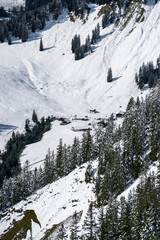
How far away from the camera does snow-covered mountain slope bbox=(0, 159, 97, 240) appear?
44875mm

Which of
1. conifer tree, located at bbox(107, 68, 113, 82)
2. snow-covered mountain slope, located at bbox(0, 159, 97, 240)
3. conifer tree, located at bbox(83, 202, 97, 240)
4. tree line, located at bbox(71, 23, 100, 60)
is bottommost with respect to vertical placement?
snow-covered mountain slope, located at bbox(0, 159, 97, 240)

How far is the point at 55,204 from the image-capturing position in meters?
51.9

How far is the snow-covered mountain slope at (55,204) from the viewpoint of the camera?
44875 millimetres

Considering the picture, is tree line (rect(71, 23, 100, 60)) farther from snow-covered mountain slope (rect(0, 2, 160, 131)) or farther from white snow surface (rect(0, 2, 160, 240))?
snow-covered mountain slope (rect(0, 2, 160, 131))

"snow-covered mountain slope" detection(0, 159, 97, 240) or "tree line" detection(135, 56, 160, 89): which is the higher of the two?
"tree line" detection(135, 56, 160, 89)

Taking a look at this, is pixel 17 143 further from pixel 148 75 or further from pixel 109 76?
pixel 148 75

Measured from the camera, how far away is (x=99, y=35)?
175m

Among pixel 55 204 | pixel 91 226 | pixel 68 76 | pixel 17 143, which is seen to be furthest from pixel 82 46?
pixel 91 226

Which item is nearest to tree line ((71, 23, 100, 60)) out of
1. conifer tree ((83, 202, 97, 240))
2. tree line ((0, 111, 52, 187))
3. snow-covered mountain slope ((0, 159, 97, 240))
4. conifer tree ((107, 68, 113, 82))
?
conifer tree ((107, 68, 113, 82))

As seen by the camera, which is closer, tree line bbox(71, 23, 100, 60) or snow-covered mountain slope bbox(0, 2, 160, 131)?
snow-covered mountain slope bbox(0, 2, 160, 131)

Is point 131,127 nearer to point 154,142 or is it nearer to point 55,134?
point 154,142

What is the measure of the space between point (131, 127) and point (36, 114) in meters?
81.3

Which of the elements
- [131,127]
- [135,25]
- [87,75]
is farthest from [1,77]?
[131,127]

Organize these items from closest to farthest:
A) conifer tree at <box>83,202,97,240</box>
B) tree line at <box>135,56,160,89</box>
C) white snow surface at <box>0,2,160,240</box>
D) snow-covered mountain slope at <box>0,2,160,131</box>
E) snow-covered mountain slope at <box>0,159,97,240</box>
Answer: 1. conifer tree at <box>83,202,97,240</box>
2. snow-covered mountain slope at <box>0,159,97,240</box>
3. white snow surface at <box>0,2,160,240</box>
4. tree line at <box>135,56,160,89</box>
5. snow-covered mountain slope at <box>0,2,160,131</box>
